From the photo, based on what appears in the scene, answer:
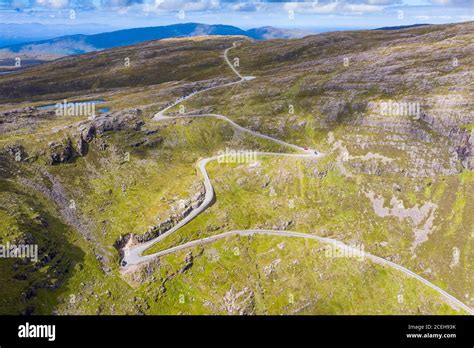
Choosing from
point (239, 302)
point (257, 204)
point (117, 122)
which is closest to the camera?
point (239, 302)

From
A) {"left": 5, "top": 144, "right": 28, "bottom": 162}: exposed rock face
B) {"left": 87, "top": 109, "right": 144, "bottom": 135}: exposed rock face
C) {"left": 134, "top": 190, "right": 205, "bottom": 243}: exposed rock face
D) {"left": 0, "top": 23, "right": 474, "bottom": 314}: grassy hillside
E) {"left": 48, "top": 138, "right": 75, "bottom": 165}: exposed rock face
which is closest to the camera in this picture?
{"left": 0, "top": 23, "right": 474, "bottom": 314}: grassy hillside

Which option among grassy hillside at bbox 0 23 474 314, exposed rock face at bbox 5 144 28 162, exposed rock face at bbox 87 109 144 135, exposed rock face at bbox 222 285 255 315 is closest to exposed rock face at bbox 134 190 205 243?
grassy hillside at bbox 0 23 474 314

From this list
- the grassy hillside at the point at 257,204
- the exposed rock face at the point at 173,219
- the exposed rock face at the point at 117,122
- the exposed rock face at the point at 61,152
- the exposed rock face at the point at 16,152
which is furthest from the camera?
the exposed rock face at the point at 117,122

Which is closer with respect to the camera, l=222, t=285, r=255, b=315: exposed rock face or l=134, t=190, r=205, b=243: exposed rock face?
l=222, t=285, r=255, b=315: exposed rock face

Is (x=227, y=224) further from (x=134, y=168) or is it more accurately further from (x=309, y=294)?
(x=134, y=168)

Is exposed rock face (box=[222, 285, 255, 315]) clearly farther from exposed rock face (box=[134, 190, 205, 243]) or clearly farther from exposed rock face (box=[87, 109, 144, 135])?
exposed rock face (box=[87, 109, 144, 135])

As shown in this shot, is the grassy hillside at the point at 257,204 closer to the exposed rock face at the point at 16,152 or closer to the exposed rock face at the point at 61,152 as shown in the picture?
the exposed rock face at the point at 61,152

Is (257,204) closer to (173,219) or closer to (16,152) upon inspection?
(173,219)

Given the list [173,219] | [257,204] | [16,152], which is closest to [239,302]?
[173,219]

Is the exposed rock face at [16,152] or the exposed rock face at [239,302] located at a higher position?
the exposed rock face at [16,152]

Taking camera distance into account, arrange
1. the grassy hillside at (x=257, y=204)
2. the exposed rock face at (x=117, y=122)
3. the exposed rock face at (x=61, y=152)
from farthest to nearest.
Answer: the exposed rock face at (x=117, y=122)
the exposed rock face at (x=61, y=152)
the grassy hillside at (x=257, y=204)

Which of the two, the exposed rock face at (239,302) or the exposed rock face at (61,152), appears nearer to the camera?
the exposed rock face at (239,302)

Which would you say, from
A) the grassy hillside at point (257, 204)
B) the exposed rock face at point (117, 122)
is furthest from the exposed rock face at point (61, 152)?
the exposed rock face at point (117, 122)

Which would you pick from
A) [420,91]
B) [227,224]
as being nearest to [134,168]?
[227,224]
